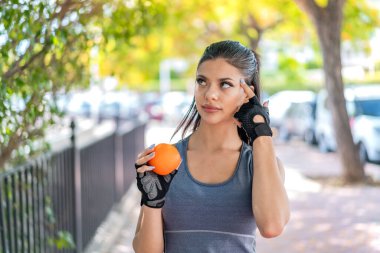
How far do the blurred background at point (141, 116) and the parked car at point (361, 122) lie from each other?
35mm

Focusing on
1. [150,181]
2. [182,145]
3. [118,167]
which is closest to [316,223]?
[118,167]

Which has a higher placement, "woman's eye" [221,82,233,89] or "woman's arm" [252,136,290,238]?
"woman's eye" [221,82,233,89]

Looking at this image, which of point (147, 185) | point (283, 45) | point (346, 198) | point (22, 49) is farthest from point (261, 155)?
point (283, 45)

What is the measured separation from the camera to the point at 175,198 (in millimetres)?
2600

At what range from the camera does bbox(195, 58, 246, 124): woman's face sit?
2.63m

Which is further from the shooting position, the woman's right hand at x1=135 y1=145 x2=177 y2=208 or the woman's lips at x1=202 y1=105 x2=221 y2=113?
the woman's lips at x1=202 y1=105 x2=221 y2=113

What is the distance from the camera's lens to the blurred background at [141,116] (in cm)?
447

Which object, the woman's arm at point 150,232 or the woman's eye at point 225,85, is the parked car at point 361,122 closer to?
the woman's eye at point 225,85

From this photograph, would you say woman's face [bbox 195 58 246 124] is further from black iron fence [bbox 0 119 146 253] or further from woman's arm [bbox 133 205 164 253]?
black iron fence [bbox 0 119 146 253]

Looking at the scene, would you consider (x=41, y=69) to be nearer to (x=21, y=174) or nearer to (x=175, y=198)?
(x=21, y=174)

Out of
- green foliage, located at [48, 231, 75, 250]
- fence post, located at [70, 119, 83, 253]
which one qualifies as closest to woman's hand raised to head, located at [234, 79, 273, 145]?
green foliage, located at [48, 231, 75, 250]

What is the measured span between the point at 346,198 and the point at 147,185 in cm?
930

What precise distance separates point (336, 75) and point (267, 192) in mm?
10617

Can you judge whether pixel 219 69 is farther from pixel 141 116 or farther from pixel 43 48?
pixel 141 116
